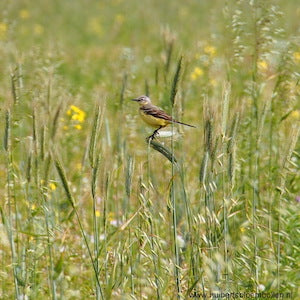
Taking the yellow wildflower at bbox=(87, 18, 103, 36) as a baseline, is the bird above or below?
above

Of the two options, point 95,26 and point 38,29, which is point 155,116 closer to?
point 38,29

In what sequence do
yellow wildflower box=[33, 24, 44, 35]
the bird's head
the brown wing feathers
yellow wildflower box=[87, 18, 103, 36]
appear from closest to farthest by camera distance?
the brown wing feathers, the bird's head, yellow wildflower box=[33, 24, 44, 35], yellow wildflower box=[87, 18, 103, 36]

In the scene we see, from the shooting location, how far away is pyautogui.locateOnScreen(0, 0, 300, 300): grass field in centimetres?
204

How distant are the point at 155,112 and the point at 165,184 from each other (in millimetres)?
663

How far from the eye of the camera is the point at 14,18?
396cm

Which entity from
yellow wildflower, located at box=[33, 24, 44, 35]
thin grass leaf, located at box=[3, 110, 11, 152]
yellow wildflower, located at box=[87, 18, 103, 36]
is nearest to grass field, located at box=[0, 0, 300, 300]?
thin grass leaf, located at box=[3, 110, 11, 152]

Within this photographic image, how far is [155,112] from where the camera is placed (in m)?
2.74

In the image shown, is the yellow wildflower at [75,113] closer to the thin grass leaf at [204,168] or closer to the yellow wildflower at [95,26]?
the thin grass leaf at [204,168]

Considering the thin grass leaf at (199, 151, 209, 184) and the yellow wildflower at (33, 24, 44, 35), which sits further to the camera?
the yellow wildflower at (33, 24, 44, 35)

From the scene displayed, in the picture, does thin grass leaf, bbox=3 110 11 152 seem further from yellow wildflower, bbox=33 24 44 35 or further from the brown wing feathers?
yellow wildflower, bbox=33 24 44 35

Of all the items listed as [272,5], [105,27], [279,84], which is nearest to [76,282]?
[279,84]

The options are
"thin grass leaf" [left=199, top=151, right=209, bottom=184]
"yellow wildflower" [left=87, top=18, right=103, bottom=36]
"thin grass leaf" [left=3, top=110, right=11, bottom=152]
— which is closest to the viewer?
"thin grass leaf" [left=199, top=151, right=209, bottom=184]

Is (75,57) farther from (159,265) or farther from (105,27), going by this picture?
(159,265)

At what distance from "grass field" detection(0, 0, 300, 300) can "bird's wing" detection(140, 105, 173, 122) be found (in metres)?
0.08
